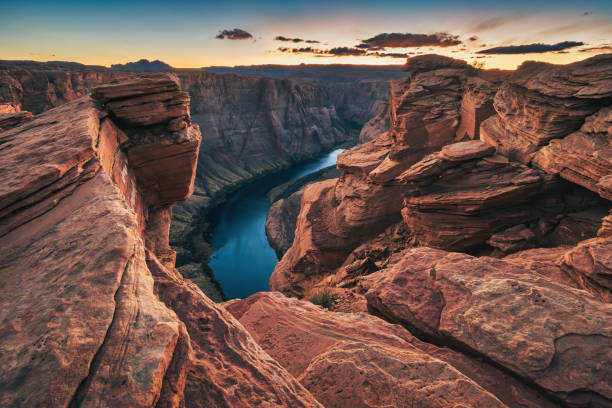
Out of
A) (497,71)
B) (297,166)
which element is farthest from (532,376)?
(297,166)

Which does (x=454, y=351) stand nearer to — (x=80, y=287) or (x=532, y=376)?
(x=532, y=376)

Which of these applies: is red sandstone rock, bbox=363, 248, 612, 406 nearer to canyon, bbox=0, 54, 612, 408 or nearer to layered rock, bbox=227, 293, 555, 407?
canyon, bbox=0, 54, 612, 408

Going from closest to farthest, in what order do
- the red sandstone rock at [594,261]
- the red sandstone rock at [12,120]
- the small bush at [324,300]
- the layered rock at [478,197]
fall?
the red sandstone rock at [594,261] → the red sandstone rock at [12,120] → the small bush at [324,300] → the layered rock at [478,197]

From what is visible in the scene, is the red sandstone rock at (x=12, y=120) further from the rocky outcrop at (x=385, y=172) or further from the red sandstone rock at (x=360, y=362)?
the rocky outcrop at (x=385, y=172)

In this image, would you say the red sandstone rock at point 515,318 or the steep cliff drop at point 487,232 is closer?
the red sandstone rock at point 515,318

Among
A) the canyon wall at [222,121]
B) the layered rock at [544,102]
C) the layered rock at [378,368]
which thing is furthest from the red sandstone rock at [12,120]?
the canyon wall at [222,121]

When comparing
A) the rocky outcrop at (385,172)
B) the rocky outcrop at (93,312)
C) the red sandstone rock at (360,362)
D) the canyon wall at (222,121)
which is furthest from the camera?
the canyon wall at (222,121)

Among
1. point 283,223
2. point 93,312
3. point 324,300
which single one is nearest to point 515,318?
point 93,312

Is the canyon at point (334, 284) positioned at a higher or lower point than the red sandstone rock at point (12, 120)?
lower
